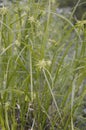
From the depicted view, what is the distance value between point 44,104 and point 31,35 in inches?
11.4

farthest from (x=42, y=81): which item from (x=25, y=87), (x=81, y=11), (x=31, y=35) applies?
(x=81, y=11)

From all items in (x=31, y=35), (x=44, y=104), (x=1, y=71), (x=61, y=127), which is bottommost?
(x=61, y=127)

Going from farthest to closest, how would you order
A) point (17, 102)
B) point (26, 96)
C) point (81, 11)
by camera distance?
point (81, 11), point (17, 102), point (26, 96)

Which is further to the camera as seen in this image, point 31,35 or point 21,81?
point 21,81

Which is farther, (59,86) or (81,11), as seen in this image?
(81,11)

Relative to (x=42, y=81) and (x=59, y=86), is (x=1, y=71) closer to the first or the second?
(x=42, y=81)

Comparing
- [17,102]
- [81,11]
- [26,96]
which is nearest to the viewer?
[26,96]

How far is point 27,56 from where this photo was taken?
5.10ft

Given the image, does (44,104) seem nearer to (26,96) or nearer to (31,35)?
(26,96)

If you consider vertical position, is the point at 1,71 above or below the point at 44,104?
above

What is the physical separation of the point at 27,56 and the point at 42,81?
0.42ft

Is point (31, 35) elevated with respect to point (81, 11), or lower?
elevated

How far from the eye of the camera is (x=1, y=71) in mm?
1540

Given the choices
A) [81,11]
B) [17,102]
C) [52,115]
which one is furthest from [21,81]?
[81,11]
